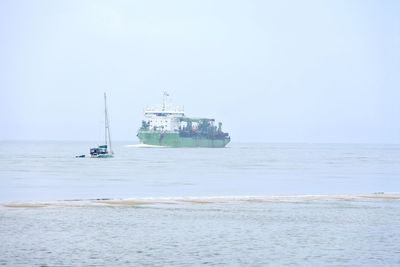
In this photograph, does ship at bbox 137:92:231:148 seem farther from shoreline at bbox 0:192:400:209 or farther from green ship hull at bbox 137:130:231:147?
shoreline at bbox 0:192:400:209

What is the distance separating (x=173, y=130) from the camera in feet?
559

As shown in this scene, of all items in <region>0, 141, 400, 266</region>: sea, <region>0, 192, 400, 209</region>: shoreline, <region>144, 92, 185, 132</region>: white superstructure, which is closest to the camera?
<region>0, 141, 400, 266</region>: sea

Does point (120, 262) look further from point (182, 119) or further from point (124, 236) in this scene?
point (182, 119)

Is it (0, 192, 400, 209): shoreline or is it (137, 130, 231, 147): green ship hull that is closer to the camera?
(0, 192, 400, 209): shoreline

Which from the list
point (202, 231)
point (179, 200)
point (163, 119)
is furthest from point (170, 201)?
point (163, 119)

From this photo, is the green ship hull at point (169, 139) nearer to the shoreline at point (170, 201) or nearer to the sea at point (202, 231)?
the sea at point (202, 231)

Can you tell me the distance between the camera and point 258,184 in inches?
2131

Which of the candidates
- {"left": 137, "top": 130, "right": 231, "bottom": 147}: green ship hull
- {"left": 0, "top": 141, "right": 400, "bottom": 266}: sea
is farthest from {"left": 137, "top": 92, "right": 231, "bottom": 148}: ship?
{"left": 0, "top": 141, "right": 400, "bottom": 266}: sea

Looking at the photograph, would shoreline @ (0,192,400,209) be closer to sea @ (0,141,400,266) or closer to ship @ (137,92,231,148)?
sea @ (0,141,400,266)

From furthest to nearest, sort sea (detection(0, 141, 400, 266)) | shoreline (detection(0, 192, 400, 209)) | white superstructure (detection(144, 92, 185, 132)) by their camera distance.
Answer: white superstructure (detection(144, 92, 185, 132)), shoreline (detection(0, 192, 400, 209)), sea (detection(0, 141, 400, 266))

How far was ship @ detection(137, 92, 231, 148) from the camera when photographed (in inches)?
6683

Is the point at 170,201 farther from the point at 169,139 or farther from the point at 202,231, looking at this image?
the point at 169,139

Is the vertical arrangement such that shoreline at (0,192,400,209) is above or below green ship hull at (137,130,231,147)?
below

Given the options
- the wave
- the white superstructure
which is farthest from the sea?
the white superstructure
